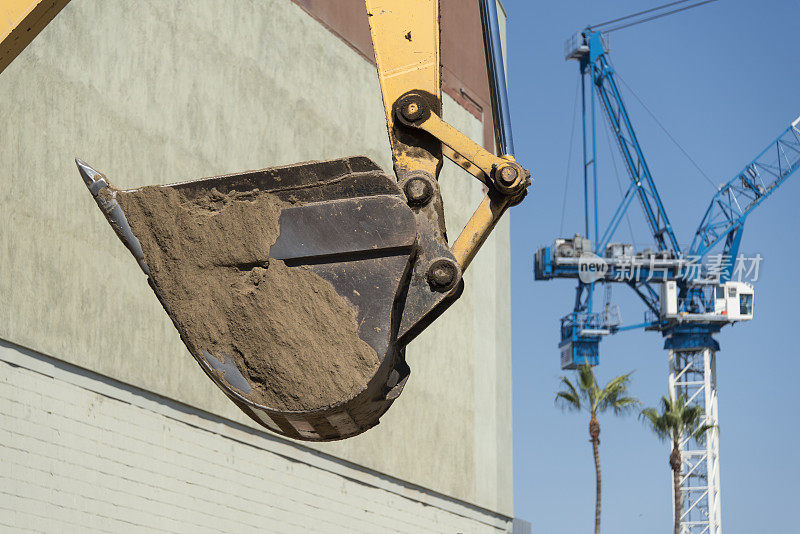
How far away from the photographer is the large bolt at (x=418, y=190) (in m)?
5.45

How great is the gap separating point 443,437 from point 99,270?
967cm

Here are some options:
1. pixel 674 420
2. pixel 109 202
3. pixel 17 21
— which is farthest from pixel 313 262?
pixel 674 420

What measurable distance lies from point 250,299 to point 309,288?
1.05 ft

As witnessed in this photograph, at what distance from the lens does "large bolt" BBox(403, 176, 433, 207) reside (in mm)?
5445

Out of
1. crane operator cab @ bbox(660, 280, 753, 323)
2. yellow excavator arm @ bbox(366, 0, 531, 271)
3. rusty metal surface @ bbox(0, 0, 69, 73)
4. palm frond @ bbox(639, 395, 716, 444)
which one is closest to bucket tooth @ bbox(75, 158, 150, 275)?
rusty metal surface @ bbox(0, 0, 69, 73)

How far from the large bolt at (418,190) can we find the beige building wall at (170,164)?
835 cm

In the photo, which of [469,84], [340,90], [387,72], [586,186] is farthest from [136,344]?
[586,186]

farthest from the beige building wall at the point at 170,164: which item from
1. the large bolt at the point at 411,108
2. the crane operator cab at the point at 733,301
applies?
the crane operator cab at the point at 733,301

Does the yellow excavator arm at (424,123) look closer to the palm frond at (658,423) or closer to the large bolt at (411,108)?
the large bolt at (411,108)

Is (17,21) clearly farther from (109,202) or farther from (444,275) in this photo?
(444,275)

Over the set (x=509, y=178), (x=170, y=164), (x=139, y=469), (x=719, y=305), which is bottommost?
(x=509, y=178)

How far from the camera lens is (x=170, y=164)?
16.3m

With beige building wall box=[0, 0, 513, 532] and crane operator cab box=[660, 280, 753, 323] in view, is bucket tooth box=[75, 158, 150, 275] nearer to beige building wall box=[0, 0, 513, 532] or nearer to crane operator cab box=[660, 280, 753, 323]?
beige building wall box=[0, 0, 513, 532]

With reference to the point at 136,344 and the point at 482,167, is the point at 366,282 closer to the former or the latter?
the point at 482,167
